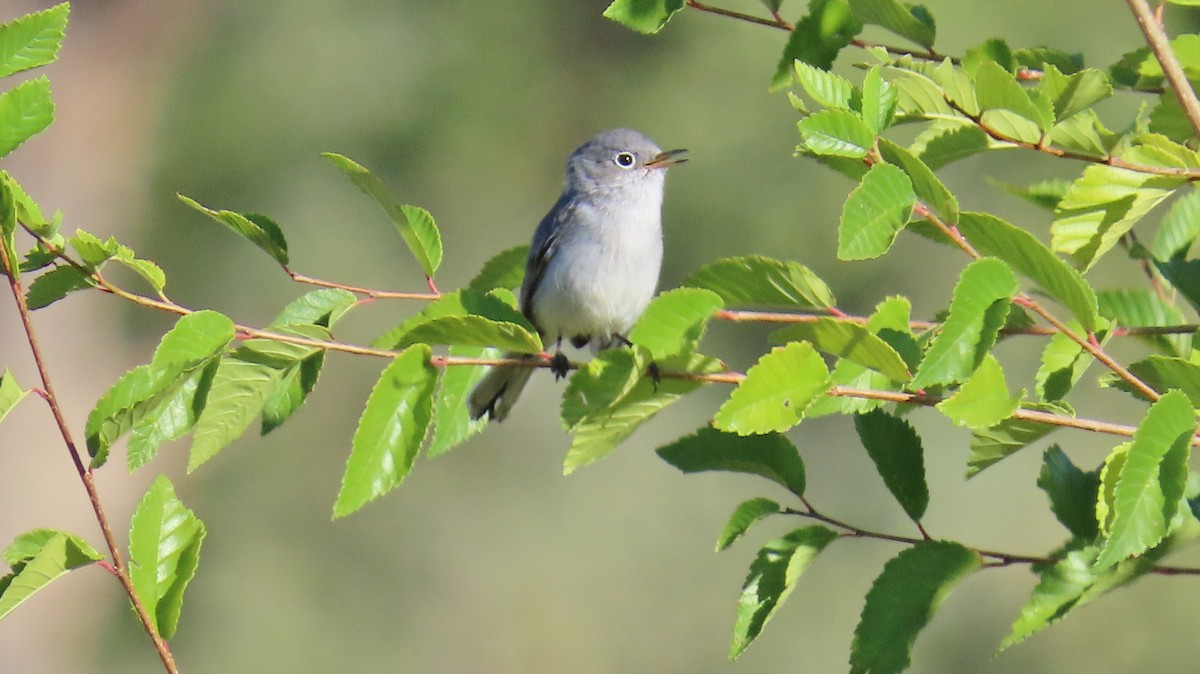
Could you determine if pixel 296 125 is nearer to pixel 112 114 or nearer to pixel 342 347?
pixel 112 114

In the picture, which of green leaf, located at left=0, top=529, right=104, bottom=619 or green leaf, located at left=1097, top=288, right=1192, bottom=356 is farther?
green leaf, located at left=1097, top=288, right=1192, bottom=356

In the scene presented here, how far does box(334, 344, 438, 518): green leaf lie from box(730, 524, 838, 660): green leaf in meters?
0.59

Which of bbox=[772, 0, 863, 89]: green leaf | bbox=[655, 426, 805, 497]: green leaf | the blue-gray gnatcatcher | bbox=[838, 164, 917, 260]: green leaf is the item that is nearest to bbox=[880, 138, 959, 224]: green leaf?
bbox=[838, 164, 917, 260]: green leaf

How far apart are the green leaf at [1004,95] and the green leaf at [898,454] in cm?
50

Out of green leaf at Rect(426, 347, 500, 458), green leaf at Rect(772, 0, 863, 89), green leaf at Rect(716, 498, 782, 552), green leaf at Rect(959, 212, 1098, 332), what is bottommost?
green leaf at Rect(716, 498, 782, 552)

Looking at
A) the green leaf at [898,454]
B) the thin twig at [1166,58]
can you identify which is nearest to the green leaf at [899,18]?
the thin twig at [1166,58]

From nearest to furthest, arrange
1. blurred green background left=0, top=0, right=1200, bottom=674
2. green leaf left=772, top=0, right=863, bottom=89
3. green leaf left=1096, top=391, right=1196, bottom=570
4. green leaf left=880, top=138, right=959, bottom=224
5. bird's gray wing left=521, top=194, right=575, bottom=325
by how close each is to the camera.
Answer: green leaf left=1096, top=391, right=1196, bottom=570 → green leaf left=880, top=138, right=959, bottom=224 → green leaf left=772, top=0, right=863, bottom=89 → bird's gray wing left=521, top=194, right=575, bottom=325 → blurred green background left=0, top=0, right=1200, bottom=674

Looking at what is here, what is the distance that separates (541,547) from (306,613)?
2.23 metres

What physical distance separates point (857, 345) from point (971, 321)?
143 millimetres

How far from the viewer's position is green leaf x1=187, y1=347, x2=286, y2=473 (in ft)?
6.48

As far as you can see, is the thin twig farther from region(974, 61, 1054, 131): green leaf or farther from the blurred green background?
the blurred green background

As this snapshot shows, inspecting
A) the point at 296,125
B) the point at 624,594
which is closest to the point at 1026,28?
the point at 624,594

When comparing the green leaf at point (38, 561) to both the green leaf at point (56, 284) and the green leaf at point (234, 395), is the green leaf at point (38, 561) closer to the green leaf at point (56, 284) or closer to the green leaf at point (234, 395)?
the green leaf at point (234, 395)

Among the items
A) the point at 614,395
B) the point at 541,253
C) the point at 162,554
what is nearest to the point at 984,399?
the point at 614,395
